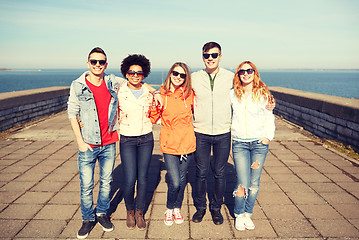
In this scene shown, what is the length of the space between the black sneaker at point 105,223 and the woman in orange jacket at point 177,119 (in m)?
0.85


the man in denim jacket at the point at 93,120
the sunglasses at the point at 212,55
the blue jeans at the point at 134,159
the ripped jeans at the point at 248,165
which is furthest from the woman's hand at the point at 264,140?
the man in denim jacket at the point at 93,120

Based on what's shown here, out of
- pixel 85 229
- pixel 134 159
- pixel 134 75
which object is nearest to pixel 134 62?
pixel 134 75

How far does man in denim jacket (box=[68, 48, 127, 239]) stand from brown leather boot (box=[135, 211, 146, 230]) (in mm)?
295

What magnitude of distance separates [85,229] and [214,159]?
161 centimetres

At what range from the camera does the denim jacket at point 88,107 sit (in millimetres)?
2486

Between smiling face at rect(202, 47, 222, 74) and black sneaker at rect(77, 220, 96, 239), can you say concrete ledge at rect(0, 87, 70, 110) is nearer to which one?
black sneaker at rect(77, 220, 96, 239)

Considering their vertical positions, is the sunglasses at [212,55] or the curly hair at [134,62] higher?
the sunglasses at [212,55]

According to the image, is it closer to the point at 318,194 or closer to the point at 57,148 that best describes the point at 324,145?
the point at 318,194

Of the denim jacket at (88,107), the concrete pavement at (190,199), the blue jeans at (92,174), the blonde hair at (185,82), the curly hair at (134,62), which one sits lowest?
the concrete pavement at (190,199)

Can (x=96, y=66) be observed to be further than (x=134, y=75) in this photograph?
No

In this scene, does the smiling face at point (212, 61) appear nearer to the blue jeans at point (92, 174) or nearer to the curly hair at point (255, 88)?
the curly hair at point (255, 88)

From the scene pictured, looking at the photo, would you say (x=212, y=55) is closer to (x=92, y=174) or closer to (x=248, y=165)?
(x=248, y=165)

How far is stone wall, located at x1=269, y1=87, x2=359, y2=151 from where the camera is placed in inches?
214

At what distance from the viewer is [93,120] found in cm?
257
